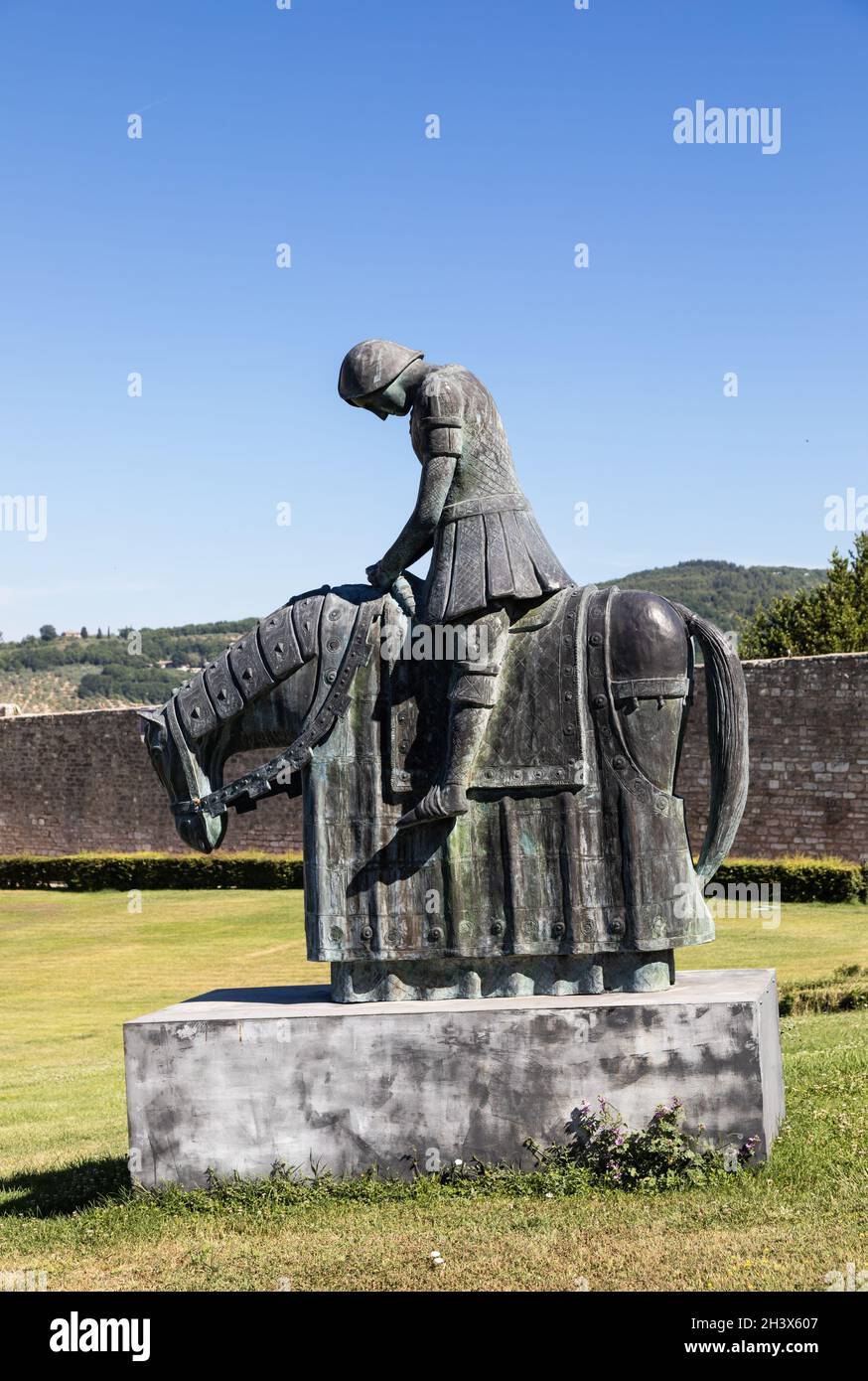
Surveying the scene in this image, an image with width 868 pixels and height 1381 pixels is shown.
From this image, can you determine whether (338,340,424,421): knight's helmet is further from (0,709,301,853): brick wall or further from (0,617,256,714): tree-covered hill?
(0,617,256,714): tree-covered hill

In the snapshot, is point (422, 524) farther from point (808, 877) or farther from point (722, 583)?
point (722, 583)

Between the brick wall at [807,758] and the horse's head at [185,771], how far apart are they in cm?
1393

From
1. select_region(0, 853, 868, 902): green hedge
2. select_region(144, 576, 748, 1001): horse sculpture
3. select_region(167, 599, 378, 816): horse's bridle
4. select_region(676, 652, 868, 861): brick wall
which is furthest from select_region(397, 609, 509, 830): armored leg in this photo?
select_region(0, 853, 868, 902): green hedge

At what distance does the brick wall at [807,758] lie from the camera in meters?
19.4

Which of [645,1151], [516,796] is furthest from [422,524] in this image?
[645,1151]

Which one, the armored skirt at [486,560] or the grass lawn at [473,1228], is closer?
the grass lawn at [473,1228]

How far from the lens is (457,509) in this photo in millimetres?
5613

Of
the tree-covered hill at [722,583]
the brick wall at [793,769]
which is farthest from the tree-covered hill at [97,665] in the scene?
the brick wall at [793,769]

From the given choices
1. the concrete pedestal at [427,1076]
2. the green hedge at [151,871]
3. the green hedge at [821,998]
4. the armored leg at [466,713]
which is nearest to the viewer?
the concrete pedestal at [427,1076]

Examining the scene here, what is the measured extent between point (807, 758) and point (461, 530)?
15.1 metres

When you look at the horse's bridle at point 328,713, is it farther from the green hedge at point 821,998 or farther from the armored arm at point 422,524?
the green hedge at point 821,998

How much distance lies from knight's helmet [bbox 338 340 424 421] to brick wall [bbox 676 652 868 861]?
14272 mm
